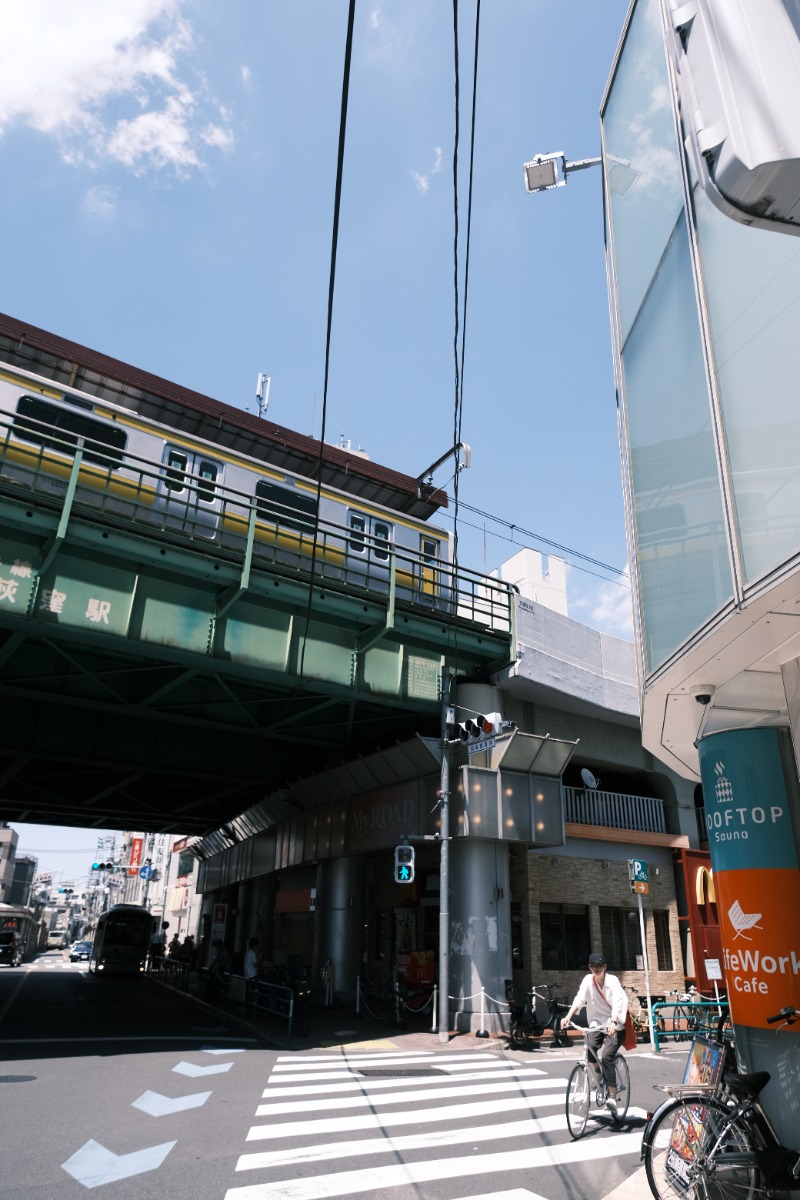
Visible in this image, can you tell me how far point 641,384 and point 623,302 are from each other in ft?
5.07

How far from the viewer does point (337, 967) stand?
22.8 m

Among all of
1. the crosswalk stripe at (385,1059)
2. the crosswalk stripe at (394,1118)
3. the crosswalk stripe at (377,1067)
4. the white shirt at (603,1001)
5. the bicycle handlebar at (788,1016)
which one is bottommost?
the crosswalk stripe at (385,1059)

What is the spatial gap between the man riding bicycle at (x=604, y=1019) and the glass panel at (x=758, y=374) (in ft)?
16.2

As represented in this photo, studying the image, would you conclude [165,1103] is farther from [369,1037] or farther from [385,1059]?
[369,1037]

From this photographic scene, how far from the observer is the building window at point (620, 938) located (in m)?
22.2

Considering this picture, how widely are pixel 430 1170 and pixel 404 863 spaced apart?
10494 millimetres

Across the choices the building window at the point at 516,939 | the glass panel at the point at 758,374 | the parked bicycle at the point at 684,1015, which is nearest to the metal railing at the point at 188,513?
the building window at the point at 516,939

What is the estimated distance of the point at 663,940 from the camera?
23688 mm

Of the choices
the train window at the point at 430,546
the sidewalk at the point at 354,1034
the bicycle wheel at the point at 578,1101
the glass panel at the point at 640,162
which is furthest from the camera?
the train window at the point at 430,546

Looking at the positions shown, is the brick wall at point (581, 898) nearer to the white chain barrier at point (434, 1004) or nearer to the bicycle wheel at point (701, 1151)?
the white chain barrier at point (434, 1004)

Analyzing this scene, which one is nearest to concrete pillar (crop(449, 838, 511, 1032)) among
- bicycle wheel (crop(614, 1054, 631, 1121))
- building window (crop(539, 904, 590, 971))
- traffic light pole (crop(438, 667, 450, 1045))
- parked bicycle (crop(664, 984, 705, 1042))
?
traffic light pole (crop(438, 667, 450, 1045))

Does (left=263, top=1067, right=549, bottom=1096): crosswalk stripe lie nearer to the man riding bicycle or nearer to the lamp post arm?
the man riding bicycle

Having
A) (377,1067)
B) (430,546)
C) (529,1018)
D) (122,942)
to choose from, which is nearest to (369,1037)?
(529,1018)

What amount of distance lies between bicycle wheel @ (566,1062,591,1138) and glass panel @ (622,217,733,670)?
4.53 m
